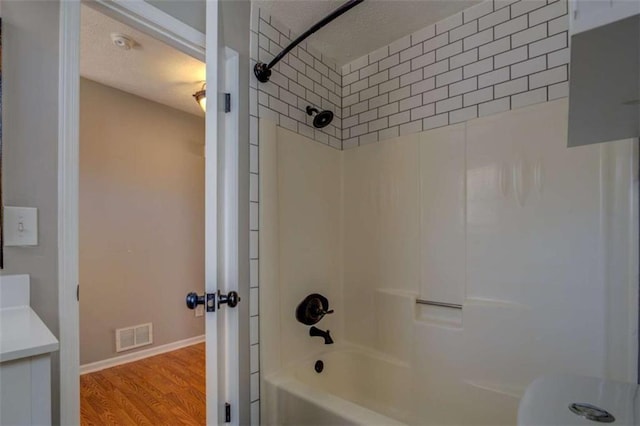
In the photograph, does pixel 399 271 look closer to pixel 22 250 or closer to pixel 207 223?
pixel 207 223

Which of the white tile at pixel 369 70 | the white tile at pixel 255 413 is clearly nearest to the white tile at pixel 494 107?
the white tile at pixel 369 70

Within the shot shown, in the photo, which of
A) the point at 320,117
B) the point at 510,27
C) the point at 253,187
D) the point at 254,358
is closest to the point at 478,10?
the point at 510,27

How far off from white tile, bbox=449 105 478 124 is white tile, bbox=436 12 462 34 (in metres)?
0.48

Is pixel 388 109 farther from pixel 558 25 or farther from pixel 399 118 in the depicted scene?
pixel 558 25

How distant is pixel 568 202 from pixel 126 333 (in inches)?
135

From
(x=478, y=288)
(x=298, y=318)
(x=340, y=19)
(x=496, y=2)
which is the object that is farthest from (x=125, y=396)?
(x=496, y=2)

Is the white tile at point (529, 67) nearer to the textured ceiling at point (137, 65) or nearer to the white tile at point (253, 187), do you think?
the white tile at point (253, 187)

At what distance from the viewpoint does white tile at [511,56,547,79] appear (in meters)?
1.48

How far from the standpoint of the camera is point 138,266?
2963mm

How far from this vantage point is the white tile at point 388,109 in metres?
1.98

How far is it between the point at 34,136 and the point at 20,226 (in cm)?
29

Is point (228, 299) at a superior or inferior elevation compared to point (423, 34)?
inferior

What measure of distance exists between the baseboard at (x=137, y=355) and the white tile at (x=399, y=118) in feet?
9.74

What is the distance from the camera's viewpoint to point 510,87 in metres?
1.56
